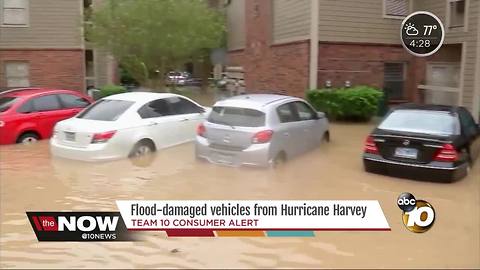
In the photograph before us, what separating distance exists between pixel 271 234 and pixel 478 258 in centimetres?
222

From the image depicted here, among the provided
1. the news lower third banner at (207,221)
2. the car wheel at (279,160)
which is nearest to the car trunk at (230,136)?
the car wheel at (279,160)

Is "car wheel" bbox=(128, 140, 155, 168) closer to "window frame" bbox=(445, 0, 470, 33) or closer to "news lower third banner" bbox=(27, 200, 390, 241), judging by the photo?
"news lower third banner" bbox=(27, 200, 390, 241)

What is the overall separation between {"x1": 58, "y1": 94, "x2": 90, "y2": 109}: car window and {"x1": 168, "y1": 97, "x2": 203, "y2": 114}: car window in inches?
121

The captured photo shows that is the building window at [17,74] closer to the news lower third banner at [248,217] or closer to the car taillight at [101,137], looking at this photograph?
the car taillight at [101,137]

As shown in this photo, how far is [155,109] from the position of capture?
10.9 metres

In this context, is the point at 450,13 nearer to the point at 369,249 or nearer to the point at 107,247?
the point at 369,249

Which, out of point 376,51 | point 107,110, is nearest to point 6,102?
point 107,110

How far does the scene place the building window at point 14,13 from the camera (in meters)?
22.8

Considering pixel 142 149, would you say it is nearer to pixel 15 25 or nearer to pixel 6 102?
pixel 6 102

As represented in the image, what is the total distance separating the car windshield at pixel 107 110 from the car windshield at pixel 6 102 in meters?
2.24

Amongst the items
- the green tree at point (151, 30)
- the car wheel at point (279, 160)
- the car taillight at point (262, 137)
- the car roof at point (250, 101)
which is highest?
the green tree at point (151, 30)

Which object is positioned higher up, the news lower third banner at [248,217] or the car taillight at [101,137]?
the car taillight at [101,137]

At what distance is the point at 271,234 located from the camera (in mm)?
5992

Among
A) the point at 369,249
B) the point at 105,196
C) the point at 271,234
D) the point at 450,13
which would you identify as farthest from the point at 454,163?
the point at 450,13
